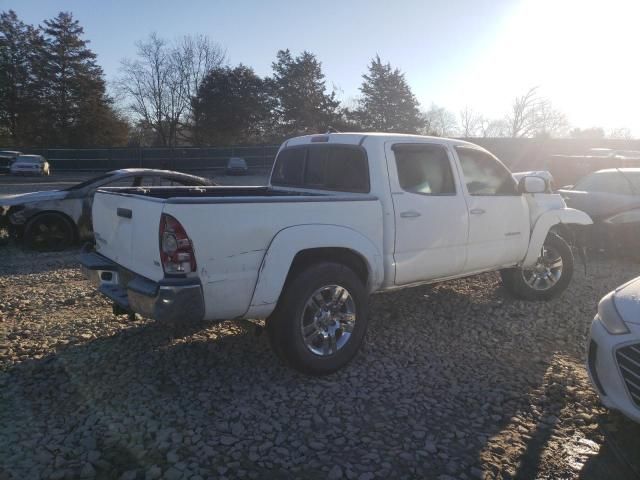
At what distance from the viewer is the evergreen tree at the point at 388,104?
157 ft

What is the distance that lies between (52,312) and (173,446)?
3.16 metres

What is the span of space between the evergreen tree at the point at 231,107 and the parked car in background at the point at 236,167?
14.5 meters

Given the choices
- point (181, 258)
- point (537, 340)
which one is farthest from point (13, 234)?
point (537, 340)

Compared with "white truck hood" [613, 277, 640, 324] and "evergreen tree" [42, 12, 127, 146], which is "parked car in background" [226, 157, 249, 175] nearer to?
"evergreen tree" [42, 12, 127, 146]

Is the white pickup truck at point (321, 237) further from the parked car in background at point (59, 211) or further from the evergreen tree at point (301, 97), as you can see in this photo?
the evergreen tree at point (301, 97)

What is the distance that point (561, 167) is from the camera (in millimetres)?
12367

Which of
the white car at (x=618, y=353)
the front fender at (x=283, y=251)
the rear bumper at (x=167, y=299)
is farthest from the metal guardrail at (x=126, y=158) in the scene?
the white car at (x=618, y=353)

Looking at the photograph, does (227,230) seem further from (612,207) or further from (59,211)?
(612,207)

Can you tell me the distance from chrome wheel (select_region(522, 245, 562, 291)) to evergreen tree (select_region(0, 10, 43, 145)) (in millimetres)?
49835

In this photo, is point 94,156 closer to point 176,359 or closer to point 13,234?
point 13,234

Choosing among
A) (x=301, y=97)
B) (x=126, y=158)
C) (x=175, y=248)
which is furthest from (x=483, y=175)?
(x=301, y=97)

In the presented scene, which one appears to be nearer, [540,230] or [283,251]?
[283,251]

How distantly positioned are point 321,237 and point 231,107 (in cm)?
4719

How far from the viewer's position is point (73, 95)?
46125mm
